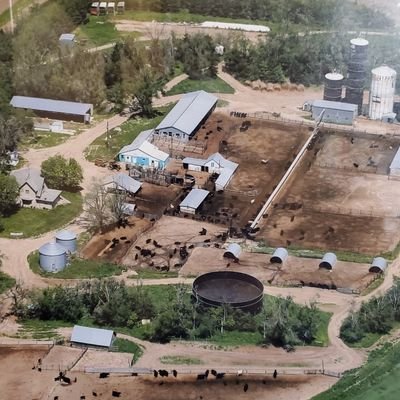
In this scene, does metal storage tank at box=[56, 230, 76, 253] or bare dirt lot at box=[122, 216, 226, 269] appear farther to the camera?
bare dirt lot at box=[122, 216, 226, 269]

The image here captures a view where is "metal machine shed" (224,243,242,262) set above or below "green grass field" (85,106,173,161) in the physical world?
above

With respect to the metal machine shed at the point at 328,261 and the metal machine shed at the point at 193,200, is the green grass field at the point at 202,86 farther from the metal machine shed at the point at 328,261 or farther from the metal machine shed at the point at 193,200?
the metal machine shed at the point at 328,261

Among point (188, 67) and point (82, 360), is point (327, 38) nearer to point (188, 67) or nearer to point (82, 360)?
point (188, 67)

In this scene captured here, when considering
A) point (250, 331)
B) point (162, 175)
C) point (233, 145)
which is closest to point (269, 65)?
point (233, 145)

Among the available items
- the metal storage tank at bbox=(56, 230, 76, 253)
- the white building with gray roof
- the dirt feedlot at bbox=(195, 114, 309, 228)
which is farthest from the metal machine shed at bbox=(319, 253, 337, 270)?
the white building with gray roof

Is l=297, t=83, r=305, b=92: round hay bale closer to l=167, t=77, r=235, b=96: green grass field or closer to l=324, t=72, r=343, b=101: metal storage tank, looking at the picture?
l=324, t=72, r=343, b=101: metal storage tank
